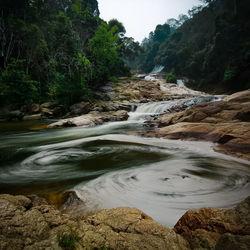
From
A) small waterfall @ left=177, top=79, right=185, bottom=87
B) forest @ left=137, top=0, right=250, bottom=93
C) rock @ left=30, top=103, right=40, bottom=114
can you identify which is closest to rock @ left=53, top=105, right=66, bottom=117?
rock @ left=30, top=103, right=40, bottom=114

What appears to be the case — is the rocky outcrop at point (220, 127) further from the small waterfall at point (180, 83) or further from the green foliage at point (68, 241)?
the small waterfall at point (180, 83)

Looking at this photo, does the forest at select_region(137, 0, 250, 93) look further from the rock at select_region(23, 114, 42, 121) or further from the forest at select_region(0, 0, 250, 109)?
the rock at select_region(23, 114, 42, 121)

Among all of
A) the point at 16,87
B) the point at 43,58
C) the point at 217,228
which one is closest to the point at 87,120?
the point at 16,87

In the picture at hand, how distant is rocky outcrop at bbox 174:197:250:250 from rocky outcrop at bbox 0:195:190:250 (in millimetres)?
145

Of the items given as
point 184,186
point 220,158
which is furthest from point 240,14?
point 184,186

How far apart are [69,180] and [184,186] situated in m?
2.13

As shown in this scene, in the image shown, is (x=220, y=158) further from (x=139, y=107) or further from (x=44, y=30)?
(x=44, y=30)

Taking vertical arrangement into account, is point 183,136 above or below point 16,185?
above

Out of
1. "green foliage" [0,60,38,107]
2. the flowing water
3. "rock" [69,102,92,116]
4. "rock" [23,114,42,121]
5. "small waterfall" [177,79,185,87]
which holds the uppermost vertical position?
"small waterfall" [177,79,185,87]

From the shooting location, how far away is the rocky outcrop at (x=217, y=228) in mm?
1231

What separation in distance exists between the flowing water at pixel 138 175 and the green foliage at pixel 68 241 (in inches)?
39.1

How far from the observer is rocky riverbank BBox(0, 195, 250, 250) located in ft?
4.33

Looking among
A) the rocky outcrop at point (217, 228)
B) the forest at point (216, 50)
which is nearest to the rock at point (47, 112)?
the rocky outcrop at point (217, 228)

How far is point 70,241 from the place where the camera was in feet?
4.47
